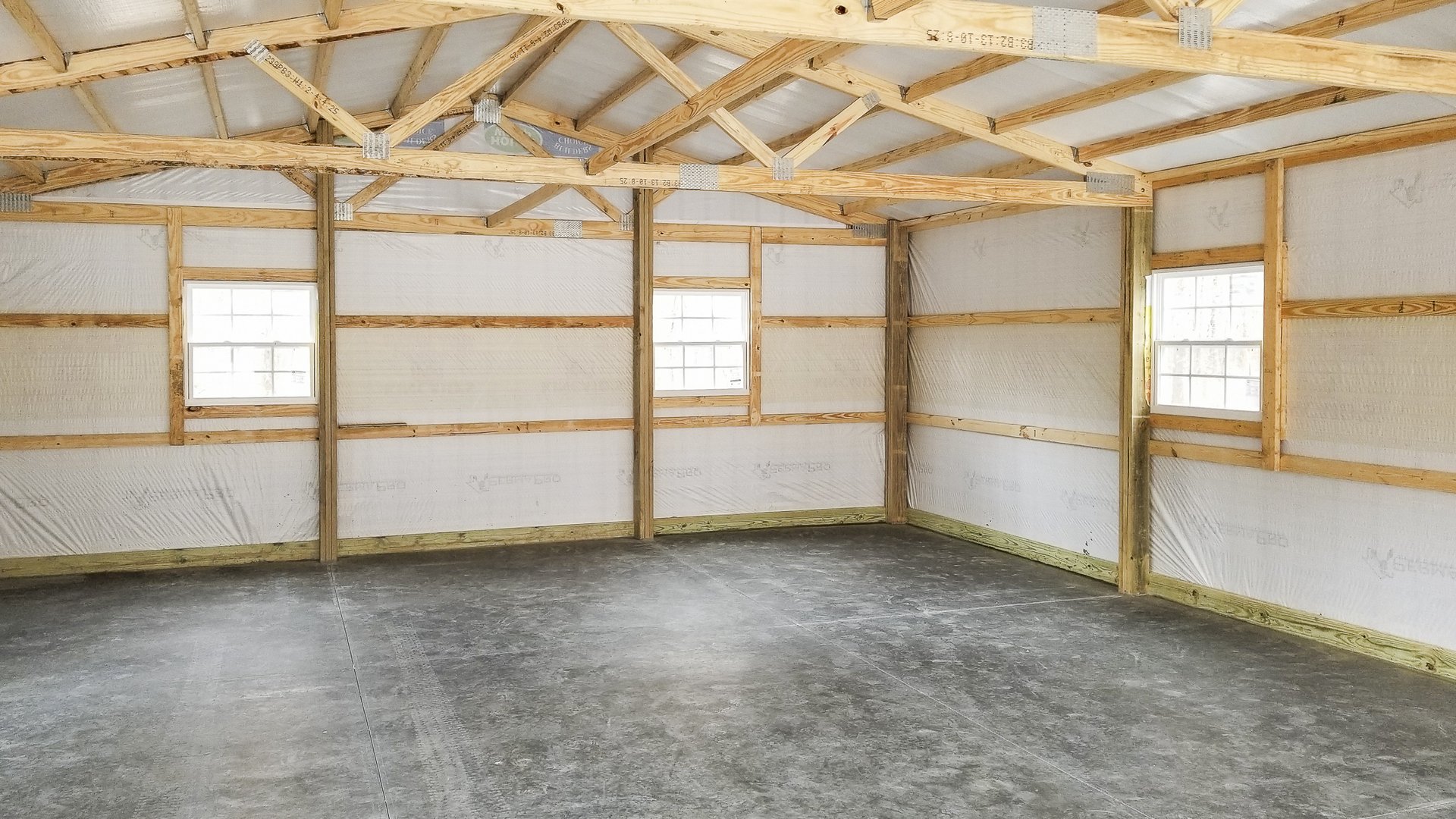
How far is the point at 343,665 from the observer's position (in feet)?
19.6

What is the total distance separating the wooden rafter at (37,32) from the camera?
15.0 feet

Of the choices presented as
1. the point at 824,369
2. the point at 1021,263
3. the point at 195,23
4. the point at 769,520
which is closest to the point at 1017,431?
the point at 1021,263

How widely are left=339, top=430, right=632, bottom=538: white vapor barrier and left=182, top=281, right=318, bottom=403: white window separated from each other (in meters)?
0.70

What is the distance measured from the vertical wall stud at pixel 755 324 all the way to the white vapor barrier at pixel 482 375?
45.3 inches

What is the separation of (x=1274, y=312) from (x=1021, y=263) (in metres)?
2.61

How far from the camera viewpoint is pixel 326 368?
899cm

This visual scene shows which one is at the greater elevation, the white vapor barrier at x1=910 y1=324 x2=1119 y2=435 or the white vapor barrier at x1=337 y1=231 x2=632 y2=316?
the white vapor barrier at x1=337 y1=231 x2=632 y2=316

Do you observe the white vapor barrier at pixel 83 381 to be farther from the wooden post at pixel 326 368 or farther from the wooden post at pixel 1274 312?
the wooden post at pixel 1274 312

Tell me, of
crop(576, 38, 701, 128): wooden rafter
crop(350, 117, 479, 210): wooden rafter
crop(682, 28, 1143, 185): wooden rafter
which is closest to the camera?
crop(682, 28, 1143, 185): wooden rafter

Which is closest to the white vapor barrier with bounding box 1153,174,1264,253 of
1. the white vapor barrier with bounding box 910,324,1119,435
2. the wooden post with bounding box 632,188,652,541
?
the white vapor barrier with bounding box 910,324,1119,435

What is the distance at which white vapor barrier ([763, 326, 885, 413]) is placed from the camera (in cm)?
1055

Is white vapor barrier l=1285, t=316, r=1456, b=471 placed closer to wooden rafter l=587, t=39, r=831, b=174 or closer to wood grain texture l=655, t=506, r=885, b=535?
wooden rafter l=587, t=39, r=831, b=174

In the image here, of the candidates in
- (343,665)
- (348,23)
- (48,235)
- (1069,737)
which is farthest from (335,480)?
(1069,737)

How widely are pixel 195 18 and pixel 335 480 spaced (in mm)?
4646
